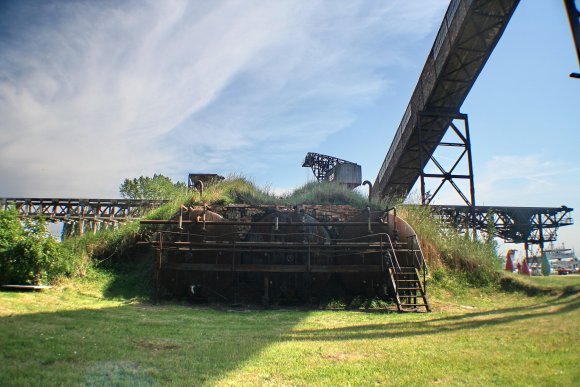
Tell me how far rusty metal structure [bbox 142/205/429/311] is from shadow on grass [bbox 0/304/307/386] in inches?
124

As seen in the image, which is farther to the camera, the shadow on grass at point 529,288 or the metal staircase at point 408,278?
the shadow on grass at point 529,288

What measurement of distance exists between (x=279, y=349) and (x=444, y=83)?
13.3m

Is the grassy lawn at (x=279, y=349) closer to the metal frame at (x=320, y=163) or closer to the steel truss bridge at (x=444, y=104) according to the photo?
the steel truss bridge at (x=444, y=104)

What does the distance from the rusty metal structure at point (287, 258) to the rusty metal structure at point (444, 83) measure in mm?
6319

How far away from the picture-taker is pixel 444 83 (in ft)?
50.1

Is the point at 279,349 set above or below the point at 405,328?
above

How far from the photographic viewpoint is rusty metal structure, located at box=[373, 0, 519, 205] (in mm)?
12805

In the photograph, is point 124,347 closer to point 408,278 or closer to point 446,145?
point 408,278

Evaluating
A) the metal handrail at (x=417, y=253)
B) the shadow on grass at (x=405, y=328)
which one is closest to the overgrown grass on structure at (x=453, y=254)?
the metal handrail at (x=417, y=253)

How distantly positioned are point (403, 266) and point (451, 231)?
4295mm

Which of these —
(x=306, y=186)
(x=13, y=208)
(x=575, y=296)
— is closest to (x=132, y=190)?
(x=306, y=186)

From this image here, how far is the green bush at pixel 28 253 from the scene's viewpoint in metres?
10.4

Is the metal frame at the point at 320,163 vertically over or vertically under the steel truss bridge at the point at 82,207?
over

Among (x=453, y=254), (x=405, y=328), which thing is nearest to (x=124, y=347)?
(x=405, y=328)
